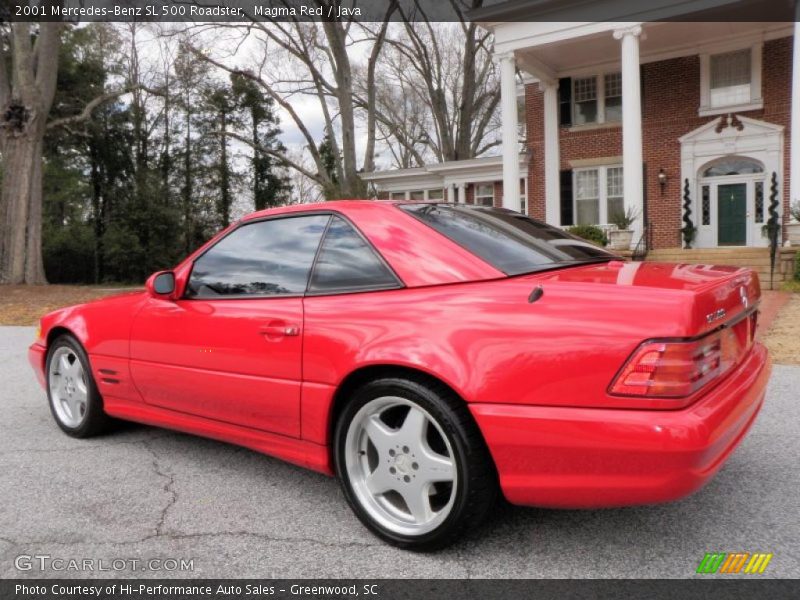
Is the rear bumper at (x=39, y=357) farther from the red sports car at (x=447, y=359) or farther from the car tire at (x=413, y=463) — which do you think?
the car tire at (x=413, y=463)

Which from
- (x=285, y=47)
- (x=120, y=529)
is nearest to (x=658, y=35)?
(x=285, y=47)

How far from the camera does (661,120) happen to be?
18.4m

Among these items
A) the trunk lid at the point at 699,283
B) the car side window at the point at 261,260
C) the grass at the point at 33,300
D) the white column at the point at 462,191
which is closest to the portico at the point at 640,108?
the white column at the point at 462,191

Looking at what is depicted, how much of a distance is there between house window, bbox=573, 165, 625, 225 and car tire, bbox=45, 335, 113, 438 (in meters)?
17.2

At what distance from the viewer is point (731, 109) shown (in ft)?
56.9

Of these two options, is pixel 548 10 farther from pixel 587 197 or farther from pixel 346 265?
pixel 346 265

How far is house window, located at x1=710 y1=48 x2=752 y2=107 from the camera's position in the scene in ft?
56.6

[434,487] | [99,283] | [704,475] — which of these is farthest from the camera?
[99,283]

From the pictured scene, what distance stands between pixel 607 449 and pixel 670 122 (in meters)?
18.4

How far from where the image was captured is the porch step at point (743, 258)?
13358 millimetres

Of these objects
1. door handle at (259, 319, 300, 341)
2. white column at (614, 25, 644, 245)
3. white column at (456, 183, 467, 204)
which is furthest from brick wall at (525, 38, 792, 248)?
door handle at (259, 319, 300, 341)

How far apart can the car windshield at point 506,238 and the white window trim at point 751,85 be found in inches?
655

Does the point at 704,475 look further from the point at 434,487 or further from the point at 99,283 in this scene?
the point at 99,283

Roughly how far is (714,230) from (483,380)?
17825 mm
